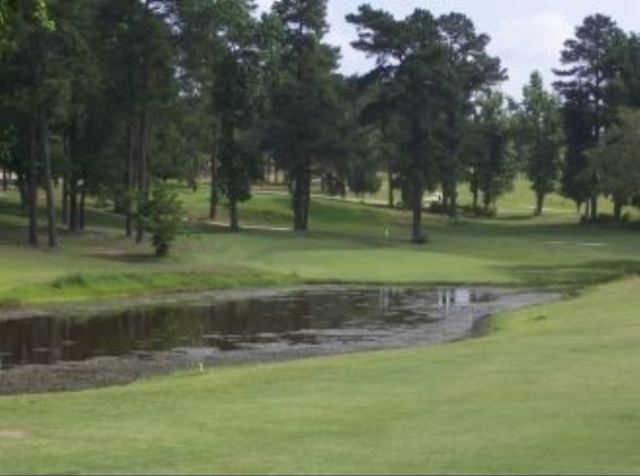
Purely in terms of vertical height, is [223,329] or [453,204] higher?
[453,204]

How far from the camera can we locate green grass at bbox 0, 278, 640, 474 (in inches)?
557

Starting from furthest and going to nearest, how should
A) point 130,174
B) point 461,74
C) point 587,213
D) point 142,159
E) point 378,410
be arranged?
point 587,213 → point 461,74 → point 130,174 → point 142,159 → point 378,410

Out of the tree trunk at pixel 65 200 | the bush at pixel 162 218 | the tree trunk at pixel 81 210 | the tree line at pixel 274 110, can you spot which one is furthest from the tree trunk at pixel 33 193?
the tree trunk at pixel 65 200

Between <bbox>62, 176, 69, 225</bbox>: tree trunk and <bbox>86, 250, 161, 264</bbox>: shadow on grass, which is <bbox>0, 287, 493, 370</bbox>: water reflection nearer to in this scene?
<bbox>86, 250, 161, 264</bbox>: shadow on grass

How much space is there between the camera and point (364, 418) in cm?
1833

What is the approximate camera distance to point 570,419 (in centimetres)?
1758

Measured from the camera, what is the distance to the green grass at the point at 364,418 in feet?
46.4

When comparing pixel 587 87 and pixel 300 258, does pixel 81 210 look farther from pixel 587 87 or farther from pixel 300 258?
pixel 587 87

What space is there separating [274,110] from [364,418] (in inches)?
2846

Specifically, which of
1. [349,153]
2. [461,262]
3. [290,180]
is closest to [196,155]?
[290,180]

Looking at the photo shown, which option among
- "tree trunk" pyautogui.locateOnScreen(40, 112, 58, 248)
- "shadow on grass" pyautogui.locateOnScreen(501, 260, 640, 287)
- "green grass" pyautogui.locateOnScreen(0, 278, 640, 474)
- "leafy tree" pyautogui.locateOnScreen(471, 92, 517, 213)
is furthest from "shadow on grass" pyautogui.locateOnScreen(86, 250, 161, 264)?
"leafy tree" pyautogui.locateOnScreen(471, 92, 517, 213)

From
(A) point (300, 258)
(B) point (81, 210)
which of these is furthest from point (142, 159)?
(A) point (300, 258)

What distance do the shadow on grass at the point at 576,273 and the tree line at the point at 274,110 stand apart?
38.8 feet

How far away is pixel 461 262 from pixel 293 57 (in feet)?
102
